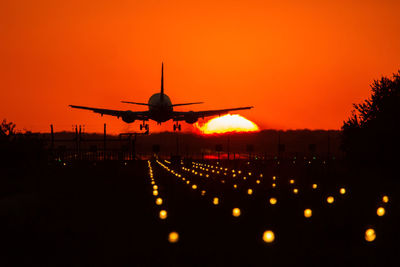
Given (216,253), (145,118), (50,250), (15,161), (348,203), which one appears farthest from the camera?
(145,118)

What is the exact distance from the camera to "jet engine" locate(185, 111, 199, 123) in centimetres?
6594

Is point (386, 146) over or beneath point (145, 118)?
beneath

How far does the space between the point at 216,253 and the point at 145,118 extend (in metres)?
56.8

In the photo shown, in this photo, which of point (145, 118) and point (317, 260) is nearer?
point (317, 260)

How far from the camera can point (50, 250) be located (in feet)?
36.2

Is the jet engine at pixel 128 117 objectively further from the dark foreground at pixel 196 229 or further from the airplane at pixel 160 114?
the dark foreground at pixel 196 229

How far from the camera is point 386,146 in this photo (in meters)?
32.9

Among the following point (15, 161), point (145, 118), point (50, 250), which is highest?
point (145, 118)

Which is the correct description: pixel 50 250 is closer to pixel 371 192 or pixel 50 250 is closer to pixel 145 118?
pixel 371 192

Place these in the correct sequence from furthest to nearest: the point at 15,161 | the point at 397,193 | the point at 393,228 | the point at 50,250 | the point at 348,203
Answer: the point at 15,161
the point at 397,193
the point at 348,203
the point at 393,228
the point at 50,250

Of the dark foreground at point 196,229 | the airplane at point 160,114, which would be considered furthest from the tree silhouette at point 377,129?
the airplane at point 160,114

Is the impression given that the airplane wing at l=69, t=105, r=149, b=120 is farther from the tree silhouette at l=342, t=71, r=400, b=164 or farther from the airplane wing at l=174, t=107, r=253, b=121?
the tree silhouette at l=342, t=71, r=400, b=164

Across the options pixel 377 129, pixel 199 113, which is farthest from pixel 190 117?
pixel 377 129

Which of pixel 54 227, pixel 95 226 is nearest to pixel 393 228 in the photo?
pixel 95 226
